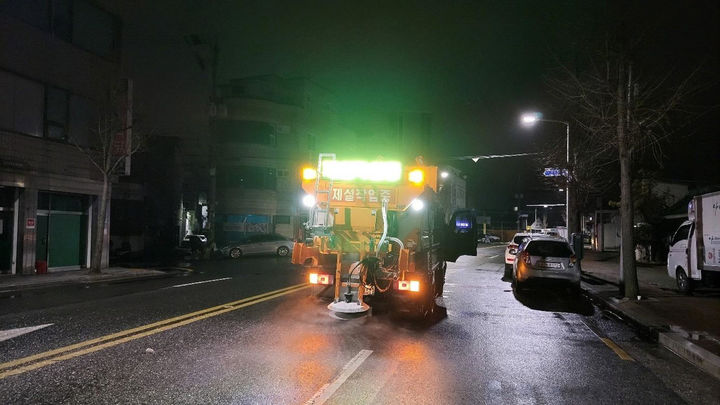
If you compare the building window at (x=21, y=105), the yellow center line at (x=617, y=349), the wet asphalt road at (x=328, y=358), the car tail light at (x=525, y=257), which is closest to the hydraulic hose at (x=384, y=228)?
the wet asphalt road at (x=328, y=358)

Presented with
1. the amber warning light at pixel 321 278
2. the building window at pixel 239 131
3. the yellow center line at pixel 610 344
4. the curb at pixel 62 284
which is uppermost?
the building window at pixel 239 131

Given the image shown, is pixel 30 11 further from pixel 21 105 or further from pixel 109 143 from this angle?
pixel 109 143

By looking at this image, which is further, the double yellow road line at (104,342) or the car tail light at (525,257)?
the car tail light at (525,257)

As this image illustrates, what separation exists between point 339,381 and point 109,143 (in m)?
16.6

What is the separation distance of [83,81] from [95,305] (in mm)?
12429

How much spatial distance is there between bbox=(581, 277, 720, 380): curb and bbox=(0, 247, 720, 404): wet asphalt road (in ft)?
0.65

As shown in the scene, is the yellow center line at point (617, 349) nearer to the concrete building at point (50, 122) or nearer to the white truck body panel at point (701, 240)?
the white truck body panel at point (701, 240)

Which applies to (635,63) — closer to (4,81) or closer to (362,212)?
(362,212)

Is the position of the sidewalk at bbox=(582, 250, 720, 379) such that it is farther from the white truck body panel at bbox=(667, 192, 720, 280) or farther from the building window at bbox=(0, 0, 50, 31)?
the building window at bbox=(0, 0, 50, 31)

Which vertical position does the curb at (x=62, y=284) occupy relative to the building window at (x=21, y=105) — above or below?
below

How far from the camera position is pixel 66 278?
53.4ft

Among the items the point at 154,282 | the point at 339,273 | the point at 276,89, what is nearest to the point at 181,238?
the point at 276,89

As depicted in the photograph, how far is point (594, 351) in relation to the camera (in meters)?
7.39

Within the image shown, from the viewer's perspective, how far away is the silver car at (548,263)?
44.0 ft
